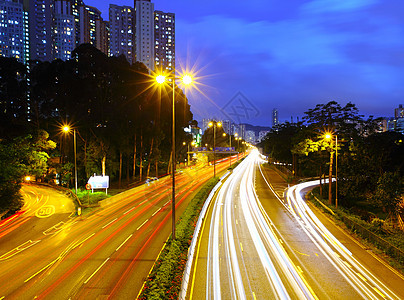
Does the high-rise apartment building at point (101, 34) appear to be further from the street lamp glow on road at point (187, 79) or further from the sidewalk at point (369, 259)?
the sidewalk at point (369, 259)

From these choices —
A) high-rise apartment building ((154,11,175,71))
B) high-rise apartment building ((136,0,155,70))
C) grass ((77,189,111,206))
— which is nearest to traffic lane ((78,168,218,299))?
grass ((77,189,111,206))

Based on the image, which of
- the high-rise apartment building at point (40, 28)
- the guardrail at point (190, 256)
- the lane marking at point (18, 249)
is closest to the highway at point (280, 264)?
the guardrail at point (190, 256)

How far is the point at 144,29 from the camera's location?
6191 inches

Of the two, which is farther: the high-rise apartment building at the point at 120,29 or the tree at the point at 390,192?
the high-rise apartment building at the point at 120,29

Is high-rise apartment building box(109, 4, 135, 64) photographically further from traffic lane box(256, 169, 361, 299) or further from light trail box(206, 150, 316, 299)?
traffic lane box(256, 169, 361, 299)

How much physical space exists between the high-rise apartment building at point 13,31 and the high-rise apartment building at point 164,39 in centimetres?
7064

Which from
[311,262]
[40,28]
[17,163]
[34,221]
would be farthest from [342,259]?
[40,28]

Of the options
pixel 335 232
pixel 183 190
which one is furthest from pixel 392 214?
pixel 183 190

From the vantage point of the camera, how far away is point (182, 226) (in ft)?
68.6

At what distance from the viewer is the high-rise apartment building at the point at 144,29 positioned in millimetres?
155250

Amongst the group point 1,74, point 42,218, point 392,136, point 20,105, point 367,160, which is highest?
point 1,74

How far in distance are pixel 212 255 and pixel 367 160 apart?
2781 centimetres

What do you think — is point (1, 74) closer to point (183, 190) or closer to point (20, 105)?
point (20, 105)

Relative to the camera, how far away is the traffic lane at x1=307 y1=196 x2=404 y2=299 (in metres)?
13.6
